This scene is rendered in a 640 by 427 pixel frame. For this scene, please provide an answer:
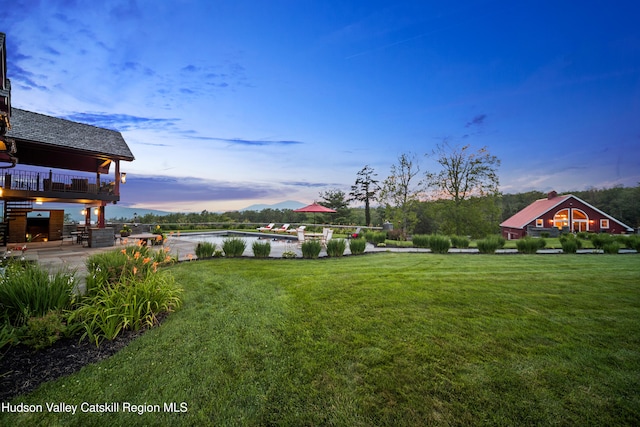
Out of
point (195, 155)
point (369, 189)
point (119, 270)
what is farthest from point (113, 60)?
point (369, 189)

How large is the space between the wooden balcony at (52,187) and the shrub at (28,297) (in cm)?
998

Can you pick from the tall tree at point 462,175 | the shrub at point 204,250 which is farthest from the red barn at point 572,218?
the shrub at point 204,250

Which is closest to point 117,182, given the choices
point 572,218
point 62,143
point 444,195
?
point 62,143

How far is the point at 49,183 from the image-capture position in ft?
34.5

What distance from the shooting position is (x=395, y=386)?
2.12 meters

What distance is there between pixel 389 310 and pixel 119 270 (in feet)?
14.0

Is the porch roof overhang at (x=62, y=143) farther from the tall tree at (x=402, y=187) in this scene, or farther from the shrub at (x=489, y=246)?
the shrub at (x=489, y=246)

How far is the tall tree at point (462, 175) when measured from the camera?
18500 mm

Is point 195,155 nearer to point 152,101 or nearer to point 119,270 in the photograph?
point 152,101

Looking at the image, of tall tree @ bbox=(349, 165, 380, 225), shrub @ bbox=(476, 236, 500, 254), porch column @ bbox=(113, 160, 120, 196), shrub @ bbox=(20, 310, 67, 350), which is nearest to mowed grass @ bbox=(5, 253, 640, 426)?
shrub @ bbox=(20, 310, 67, 350)

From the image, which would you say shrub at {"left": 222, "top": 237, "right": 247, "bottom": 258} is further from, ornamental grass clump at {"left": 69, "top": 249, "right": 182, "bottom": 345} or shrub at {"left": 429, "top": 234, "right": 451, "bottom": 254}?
shrub at {"left": 429, "top": 234, "right": 451, "bottom": 254}

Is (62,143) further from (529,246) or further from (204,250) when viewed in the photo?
(529,246)

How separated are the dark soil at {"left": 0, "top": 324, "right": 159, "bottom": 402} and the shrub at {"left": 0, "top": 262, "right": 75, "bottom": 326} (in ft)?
1.44

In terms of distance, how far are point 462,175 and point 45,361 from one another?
71.3 feet
